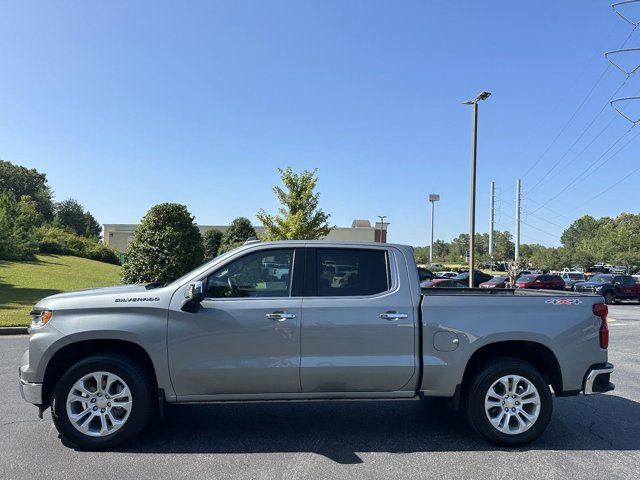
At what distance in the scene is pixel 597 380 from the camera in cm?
486

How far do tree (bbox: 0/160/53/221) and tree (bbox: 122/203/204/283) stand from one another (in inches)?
3165

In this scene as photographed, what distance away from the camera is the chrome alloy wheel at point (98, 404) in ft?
14.8

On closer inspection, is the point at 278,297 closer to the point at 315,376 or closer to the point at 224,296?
the point at 224,296

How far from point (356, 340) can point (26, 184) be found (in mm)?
102656

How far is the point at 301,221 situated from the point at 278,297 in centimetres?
2705

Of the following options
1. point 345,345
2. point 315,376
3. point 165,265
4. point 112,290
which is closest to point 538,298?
point 345,345

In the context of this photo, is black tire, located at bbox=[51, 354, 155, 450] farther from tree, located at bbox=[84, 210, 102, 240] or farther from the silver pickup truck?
tree, located at bbox=[84, 210, 102, 240]

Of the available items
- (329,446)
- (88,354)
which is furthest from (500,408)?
(88,354)

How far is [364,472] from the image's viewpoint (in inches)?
162

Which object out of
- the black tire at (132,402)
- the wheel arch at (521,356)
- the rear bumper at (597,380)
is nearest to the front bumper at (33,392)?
the black tire at (132,402)

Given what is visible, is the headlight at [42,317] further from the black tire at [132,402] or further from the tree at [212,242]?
the tree at [212,242]

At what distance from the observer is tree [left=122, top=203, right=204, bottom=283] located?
659 inches

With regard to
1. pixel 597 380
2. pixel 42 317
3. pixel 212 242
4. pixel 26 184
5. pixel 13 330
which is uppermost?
pixel 26 184

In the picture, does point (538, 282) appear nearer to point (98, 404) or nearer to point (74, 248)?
point (98, 404)
